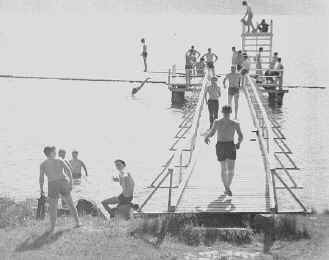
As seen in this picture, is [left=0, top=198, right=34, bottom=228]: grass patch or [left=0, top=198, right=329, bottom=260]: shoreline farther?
[left=0, top=198, right=34, bottom=228]: grass patch

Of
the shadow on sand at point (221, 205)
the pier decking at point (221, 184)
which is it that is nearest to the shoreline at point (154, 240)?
the shadow on sand at point (221, 205)

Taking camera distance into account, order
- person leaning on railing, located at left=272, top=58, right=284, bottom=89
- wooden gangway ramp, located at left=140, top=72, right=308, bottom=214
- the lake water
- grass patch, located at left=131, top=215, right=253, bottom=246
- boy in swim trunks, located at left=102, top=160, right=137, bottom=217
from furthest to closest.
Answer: person leaning on railing, located at left=272, top=58, right=284, bottom=89
the lake water
boy in swim trunks, located at left=102, top=160, right=137, bottom=217
wooden gangway ramp, located at left=140, top=72, right=308, bottom=214
grass patch, located at left=131, top=215, right=253, bottom=246

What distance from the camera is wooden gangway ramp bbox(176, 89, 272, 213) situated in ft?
40.0

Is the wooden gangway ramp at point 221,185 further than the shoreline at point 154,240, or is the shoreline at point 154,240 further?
the wooden gangway ramp at point 221,185

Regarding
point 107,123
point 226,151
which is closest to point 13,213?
point 226,151

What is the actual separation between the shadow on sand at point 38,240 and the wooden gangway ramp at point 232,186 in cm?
222

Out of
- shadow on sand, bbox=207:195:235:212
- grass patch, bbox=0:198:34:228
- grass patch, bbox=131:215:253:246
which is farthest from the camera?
shadow on sand, bbox=207:195:235:212

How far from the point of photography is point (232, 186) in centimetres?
1343

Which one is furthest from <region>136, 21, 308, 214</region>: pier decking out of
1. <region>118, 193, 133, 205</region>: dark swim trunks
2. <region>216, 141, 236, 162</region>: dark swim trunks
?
<region>216, 141, 236, 162</region>: dark swim trunks

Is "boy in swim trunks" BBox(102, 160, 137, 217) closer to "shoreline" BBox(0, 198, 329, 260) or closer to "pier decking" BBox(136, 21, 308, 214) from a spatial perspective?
"pier decking" BBox(136, 21, 308, 214)

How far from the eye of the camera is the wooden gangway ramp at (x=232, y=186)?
1218 centimetres

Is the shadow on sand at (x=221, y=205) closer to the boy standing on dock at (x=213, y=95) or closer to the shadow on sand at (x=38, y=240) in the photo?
the shadow on sand at (x=38, y=240)

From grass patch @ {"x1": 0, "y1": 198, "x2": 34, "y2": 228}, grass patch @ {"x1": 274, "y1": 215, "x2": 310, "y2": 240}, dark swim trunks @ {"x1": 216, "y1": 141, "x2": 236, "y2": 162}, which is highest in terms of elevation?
dark swim trunks @ {"x1": 216, "y1": 141, "x2": 236, "y2": 162}

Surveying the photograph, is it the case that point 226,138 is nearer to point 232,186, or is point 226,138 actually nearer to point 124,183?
point 232,186
